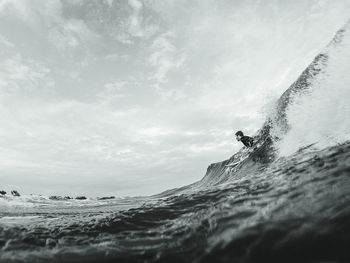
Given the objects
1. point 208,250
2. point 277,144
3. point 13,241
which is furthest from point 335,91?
point 13,241

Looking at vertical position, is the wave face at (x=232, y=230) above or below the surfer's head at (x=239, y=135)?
below

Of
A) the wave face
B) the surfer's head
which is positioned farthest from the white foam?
the surfer's head

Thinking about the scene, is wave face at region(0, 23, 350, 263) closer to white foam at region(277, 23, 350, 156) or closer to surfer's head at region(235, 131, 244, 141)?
white foam at region(277, 23, 350, 156)

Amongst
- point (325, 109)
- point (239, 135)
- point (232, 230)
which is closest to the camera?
point (232, 230)

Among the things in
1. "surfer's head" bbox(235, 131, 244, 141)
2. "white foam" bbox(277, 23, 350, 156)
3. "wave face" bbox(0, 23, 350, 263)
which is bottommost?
"wave face" bbox(0, 23, 350, 263)

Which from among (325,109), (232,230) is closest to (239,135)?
(325,109)

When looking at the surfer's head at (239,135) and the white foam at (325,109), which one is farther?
the surfer's head at (239,135)

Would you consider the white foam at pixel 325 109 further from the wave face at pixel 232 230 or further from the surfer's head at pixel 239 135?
the surfer's head at pixel 239 135

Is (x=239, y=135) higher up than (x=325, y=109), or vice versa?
(x=239, y=135)

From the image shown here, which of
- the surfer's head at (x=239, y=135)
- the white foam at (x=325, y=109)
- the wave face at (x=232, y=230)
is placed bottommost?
the wave face at (x=232, y=230)

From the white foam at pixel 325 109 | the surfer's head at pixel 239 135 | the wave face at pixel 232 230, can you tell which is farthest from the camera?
the surfer's head at pixel 239 135

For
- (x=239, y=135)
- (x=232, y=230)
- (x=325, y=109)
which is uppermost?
(x=239, y=135)

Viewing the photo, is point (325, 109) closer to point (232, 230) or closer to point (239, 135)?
point (232, 230)

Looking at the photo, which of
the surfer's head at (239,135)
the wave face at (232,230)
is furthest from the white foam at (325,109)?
the surfer's head at (239,135)
